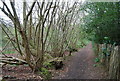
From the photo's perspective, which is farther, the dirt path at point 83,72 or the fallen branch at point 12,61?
the fallen branch at point 12,61

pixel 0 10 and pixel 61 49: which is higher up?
pixel 0 10

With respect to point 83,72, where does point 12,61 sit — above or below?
above

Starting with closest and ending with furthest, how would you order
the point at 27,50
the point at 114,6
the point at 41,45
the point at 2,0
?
the point at 2,0 < the point at 114,6 < the point at 27,50 < the point at 41,45

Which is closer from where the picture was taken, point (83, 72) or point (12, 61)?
point (12, 61)

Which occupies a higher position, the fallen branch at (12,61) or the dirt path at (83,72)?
the fallen branch at (12,61)

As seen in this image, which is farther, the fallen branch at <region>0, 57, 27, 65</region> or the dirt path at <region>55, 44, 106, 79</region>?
the fallen branch at <region>0, 57, 27, 65</region>

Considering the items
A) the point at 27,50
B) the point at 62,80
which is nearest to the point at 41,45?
the point at 27,50

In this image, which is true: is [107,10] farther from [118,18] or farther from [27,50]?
[27,50]

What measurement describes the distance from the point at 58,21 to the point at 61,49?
1907mm

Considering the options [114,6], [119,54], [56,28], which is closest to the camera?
[119,54]

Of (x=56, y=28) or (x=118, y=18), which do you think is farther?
(x=56, y=28)

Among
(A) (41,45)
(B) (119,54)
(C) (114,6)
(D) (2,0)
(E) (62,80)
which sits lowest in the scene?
(E) (62,80)

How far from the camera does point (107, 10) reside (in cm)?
561

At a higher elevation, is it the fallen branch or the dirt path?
the fallen branch
